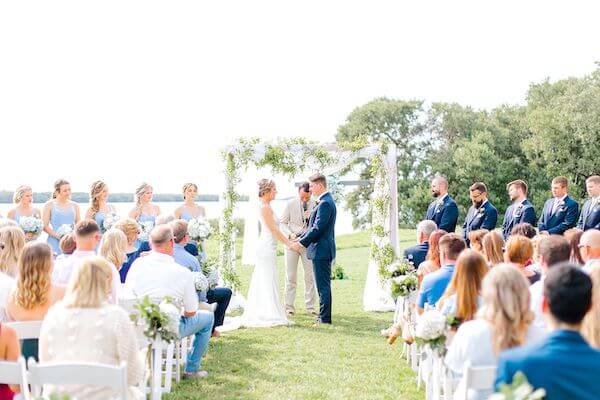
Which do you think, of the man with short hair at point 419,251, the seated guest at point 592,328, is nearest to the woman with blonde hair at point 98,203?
the man with short hair at point 419,251

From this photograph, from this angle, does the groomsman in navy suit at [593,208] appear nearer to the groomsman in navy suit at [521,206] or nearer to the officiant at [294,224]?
the groomsman in navy suit at [521,206]

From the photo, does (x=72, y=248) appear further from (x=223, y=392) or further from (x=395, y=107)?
(x=395, y=107)

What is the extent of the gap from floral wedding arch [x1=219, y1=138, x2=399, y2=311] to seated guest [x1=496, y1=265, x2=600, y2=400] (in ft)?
27.3

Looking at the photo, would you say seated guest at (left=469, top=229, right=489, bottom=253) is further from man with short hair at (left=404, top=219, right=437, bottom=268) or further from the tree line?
the tree line

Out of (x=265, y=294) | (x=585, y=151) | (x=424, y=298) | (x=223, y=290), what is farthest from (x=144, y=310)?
(x=585, y=151)

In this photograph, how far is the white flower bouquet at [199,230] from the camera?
8.66 metres

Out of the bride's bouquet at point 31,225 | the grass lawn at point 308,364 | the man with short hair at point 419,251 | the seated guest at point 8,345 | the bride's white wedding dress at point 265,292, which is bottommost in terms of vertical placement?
the grass lawn at point 308,364

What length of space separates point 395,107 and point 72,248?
3809 cm

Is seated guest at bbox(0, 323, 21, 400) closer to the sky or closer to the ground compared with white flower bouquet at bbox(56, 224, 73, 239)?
closer to the ground

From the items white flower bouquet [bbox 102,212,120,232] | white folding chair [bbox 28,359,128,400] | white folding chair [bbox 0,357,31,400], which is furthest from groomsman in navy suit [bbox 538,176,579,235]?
white folding chair [bbox 0,357,31,400]

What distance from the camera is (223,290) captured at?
8594 mm

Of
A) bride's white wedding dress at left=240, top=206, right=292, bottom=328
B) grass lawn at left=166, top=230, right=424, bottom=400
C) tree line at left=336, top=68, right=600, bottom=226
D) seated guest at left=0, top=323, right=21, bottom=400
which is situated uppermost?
tree line at left=336, top=68, right=600, bottom=226

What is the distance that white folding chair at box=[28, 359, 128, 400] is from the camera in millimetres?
3531

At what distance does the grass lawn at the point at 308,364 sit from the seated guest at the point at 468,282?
184 cm
